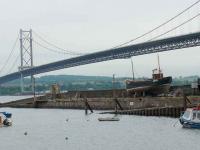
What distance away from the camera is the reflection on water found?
43.5 metres

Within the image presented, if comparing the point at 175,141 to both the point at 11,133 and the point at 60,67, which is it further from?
the point at 60,67

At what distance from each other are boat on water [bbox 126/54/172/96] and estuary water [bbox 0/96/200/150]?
46.8 feet

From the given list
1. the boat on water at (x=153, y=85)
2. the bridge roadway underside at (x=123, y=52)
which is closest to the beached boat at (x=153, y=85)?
the boat on water at (x=153, y=85)

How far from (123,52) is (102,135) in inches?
2366

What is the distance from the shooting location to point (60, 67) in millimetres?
121938

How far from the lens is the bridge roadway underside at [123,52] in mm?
96531

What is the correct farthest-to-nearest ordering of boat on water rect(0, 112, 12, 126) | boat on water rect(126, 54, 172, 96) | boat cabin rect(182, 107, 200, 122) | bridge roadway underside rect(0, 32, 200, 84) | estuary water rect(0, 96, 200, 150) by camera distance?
bridge roadway underside rect(0, 32, 200, 84) < boat on water rect(126, 54, 172, 96) < boat on water rect(0, 112, 12, 126) < boat cabin rect(182, 107, 200, 122) < estuary water rect(0, 96, 200, 150)

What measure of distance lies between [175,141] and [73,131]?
1287cm

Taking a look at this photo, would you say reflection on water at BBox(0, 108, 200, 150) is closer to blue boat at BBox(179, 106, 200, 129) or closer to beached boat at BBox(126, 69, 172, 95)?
blue boat at BBox(179, 106, 200, 129)

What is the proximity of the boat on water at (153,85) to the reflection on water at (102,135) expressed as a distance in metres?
15.2

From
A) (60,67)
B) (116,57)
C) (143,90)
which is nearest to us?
(143,90)

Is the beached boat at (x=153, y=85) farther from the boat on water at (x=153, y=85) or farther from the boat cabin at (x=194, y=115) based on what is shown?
the boat cabin at (x=194, y=115)

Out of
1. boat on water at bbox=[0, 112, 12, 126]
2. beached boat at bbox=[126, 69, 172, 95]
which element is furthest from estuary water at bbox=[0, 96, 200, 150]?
beached boat at bbox=[126, 69, 172, 95]

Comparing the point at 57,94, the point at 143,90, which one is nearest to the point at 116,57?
the point at 57,94
